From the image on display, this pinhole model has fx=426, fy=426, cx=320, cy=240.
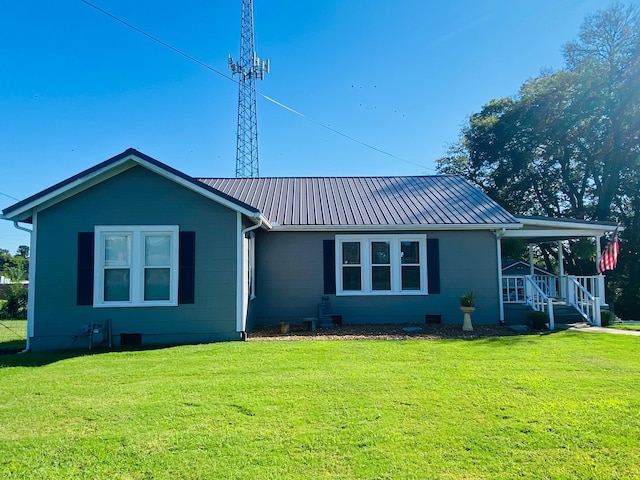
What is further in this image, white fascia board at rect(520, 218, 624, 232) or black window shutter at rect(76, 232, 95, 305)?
white fascia board at rect(520, 218, 624, 232)

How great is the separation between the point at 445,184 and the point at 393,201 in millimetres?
2928

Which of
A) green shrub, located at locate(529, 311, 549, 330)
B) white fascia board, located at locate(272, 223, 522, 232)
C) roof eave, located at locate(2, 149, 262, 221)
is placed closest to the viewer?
roof eave, located at locate(2, 149, 262, 221)

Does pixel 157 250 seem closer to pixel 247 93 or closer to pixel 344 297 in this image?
pixel 344 297

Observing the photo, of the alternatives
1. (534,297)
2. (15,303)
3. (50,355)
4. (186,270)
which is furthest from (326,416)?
(15,303)

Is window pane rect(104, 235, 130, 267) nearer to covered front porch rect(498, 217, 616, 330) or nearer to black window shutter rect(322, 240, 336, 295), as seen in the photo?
black window shutter rect(322, 240, 336, 295)

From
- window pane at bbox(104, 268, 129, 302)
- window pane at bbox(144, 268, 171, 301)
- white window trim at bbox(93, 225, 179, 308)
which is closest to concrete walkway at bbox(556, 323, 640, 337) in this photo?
white window trim at bbox(93, 225, 179, 308)

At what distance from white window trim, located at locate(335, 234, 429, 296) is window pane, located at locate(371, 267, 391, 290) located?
9cm

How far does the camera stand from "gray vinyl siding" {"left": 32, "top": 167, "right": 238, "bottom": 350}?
28.3ft

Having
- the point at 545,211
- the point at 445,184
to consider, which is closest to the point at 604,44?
the point at 545,211

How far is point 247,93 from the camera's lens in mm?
17766

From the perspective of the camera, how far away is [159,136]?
15219 mm

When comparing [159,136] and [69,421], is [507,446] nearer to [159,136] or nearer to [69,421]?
[69,421]

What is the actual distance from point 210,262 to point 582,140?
22414 mm

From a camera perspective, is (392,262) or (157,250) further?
(392,262)
